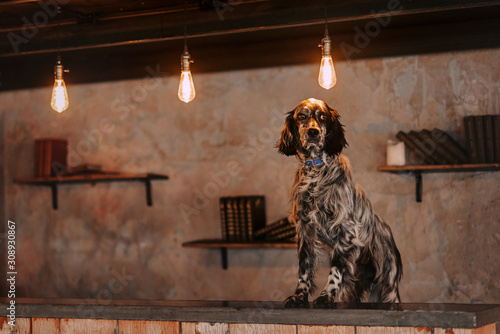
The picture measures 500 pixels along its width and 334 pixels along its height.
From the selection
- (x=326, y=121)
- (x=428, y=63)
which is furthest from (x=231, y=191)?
(x=326, y=121)

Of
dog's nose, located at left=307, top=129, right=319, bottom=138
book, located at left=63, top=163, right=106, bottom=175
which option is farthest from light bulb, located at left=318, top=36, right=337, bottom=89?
book, located at left=63, top=163, right=106, bottom=175

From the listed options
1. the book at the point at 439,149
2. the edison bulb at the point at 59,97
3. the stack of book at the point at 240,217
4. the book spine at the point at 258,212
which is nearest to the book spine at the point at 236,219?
the stack of book at the point at 240,217

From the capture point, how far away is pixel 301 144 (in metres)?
2.92

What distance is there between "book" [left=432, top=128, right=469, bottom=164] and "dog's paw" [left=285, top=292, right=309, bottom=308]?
2052mm

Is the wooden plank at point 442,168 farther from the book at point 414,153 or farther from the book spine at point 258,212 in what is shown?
the book spine at point 258,212

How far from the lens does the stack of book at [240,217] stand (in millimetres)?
4703

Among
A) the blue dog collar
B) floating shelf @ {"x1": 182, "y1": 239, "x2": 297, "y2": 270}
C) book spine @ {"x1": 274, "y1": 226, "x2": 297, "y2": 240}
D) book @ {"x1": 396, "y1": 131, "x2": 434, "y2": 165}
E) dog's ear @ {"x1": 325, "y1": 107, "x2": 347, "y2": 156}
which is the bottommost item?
floating shelf @ {"x1": 182, "y1": 239, "x2": 297, "y2": 270}

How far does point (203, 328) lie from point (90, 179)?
2852mm

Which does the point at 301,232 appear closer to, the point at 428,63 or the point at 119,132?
the point at 428,63

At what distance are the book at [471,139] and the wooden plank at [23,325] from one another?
3064 mm

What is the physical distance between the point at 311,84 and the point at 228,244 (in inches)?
Result: 57.8

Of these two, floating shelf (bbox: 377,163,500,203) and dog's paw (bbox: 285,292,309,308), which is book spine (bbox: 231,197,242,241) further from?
dog's paw (bbox: 285,292,309,308)

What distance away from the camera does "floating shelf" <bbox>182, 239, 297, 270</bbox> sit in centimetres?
454

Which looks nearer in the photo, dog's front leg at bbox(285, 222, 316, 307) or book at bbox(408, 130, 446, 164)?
dog's front leg at bbox(285, 222, 316, 307)
